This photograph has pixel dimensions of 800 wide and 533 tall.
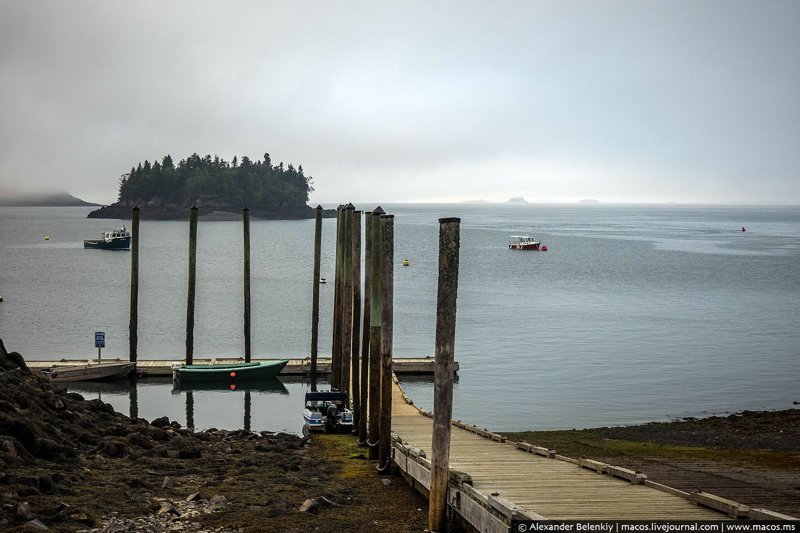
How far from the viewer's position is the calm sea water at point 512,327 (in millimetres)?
32062

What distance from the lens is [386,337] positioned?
1884 cm

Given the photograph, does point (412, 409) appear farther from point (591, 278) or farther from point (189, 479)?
point (591, 278)

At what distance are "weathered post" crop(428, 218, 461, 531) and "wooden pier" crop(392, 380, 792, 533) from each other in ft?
0.79

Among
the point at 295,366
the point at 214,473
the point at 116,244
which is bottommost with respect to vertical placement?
the point at 116,244

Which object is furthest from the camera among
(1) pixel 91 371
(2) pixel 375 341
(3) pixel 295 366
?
(3) pixel 295 366

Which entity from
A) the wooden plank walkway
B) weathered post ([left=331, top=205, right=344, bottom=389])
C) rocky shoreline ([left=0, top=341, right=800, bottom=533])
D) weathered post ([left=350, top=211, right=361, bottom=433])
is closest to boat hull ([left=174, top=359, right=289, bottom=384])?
weathered post ([left=331, top=205, right=344, bottom=389])

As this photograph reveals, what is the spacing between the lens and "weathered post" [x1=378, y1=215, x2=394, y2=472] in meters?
18.1

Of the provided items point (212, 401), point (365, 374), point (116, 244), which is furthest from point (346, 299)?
point (116, 244)

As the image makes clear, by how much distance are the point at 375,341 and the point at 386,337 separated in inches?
59.5

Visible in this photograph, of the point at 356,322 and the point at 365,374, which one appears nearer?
the point at 365,374

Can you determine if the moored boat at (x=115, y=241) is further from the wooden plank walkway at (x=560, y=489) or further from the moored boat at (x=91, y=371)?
the wooden plank walkway at (x=560, y=489)

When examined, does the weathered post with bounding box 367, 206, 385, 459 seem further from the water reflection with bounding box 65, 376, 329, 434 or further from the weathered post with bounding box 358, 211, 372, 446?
the water reflection with bounding box 65, 376, 329, 434

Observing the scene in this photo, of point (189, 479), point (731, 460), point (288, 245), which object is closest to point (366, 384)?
point (189, 479)

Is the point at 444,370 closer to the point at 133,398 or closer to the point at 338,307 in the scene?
the point at 338,307
